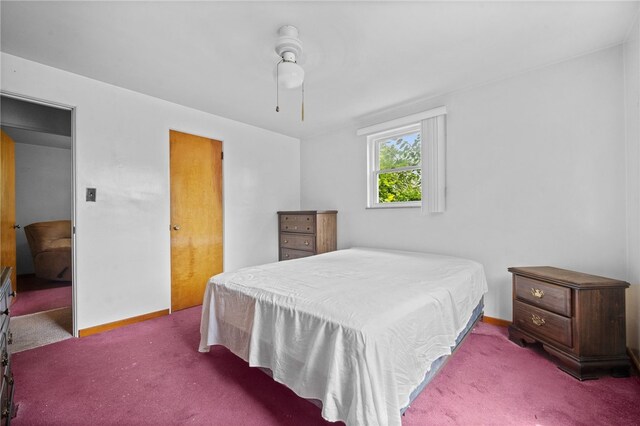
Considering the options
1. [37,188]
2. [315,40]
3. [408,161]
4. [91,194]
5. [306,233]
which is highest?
[315,40]

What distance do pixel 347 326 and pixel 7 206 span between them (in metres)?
5.21

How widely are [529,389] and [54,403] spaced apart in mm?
2904

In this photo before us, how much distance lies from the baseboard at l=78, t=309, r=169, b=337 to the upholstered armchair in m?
2.51

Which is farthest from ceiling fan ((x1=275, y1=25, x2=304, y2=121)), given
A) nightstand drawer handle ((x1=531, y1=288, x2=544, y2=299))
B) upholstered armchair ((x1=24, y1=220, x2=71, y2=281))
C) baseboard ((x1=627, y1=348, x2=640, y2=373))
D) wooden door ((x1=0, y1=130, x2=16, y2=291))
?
upholstered armchair ((x1=24, y1=220, x2=71, y2=281))

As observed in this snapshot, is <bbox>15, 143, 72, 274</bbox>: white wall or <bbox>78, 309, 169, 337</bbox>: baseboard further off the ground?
<bbox>15, 143, 72, 274</bbox>: white wall

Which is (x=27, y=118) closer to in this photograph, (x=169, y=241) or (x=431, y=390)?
(x=169, y=241)

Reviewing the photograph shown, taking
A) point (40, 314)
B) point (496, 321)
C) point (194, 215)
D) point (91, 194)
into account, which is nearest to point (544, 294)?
point (496, 321)

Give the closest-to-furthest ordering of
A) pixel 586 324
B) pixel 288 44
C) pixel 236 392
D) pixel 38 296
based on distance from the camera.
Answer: pixel 236 392 < pixel 586 324 < pixel 288 44 < pixel 38 296

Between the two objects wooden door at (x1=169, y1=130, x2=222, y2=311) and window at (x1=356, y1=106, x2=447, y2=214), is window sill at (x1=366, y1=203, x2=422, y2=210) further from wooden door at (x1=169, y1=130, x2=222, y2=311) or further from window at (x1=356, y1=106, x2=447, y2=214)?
wooden door at (x1=169, y1=130, x2=222, y2=311)

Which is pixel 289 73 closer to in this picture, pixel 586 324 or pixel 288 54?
pixel 288 54

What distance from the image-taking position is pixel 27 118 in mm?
3082

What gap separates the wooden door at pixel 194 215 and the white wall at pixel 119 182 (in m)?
0.10

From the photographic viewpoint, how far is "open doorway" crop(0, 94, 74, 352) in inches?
106

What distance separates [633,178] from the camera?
74.9 inches
